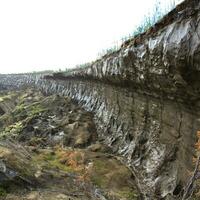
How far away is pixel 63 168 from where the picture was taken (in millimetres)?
19422

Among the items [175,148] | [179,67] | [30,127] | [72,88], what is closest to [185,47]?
[179,67]

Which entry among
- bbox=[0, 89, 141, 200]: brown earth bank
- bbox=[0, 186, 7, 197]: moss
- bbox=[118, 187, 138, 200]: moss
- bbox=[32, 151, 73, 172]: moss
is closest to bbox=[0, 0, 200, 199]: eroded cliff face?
bbox=[118, 187, 138, 200]: moss

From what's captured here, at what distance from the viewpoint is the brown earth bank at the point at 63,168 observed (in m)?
14.1

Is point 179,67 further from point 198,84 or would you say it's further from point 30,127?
point 30,127

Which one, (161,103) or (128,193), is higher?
(161,103)

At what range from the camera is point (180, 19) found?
45.4 ft

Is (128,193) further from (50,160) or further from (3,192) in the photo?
(50,160)

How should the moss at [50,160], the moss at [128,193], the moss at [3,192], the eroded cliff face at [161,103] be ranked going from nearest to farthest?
the moss at [3,192] < the eroded cliff face at [161,103] < the moss at [128,193] < the moss at [50,160]

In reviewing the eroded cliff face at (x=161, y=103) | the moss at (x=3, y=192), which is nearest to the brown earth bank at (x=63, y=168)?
the moss at (x=3, y=192)

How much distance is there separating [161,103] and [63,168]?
18.9ft

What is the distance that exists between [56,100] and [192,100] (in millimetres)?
34865

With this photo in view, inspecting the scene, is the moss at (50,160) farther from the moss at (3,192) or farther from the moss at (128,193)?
the moss at (3,192)

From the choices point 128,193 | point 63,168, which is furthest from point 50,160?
point 128,193

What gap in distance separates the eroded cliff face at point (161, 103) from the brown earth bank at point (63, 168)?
1042 mm
